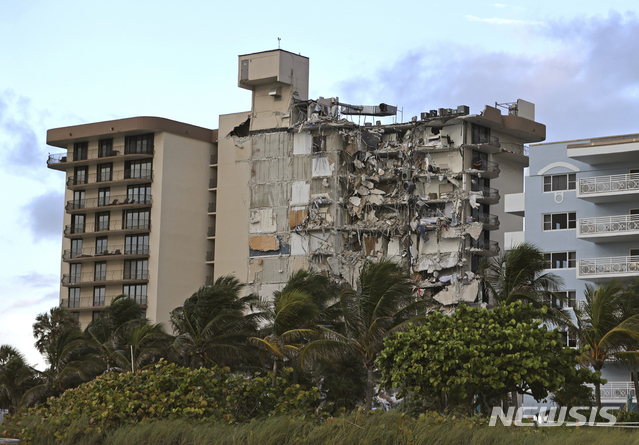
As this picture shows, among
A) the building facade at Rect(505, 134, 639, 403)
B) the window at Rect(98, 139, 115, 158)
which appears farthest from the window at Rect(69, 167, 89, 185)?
the building facade at Rect(505, 134, 639, 403)

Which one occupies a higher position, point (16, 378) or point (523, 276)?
point (523, 276)

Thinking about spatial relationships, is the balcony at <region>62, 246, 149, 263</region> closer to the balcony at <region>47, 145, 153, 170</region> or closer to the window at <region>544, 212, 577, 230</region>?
the balcony at <region>47, 145, 153, 170</region>

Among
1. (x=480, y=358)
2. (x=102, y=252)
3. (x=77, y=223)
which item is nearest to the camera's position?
(x=480, y=358)

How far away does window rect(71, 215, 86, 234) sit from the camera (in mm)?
92206

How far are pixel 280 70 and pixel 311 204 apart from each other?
1247 centimetres

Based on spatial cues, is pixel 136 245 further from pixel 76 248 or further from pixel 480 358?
pixel 480 358

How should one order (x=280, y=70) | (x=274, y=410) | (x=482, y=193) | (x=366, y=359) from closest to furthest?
(x=274, y=410) < (x=366, y=359) < (x=482, y=193) < (x=280, y=70)

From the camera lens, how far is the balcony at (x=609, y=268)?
5853cm

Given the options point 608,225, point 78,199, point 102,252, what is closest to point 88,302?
point 102,252

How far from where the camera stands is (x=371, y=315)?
4347cm

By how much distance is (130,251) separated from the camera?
8875cm

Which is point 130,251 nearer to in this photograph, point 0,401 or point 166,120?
point 166,120

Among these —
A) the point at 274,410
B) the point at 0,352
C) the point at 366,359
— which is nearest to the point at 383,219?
the point at 0,352

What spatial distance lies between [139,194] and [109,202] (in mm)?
3535
